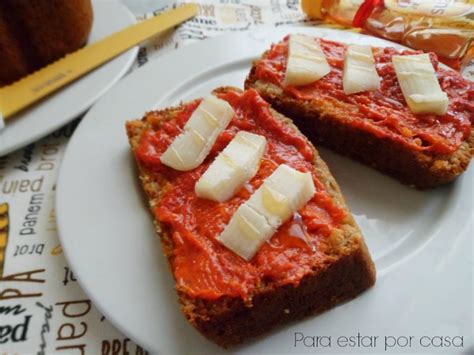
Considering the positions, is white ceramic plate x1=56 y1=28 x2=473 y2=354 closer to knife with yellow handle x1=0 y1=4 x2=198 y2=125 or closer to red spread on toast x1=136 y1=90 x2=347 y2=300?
red spread on toast x1=136 y1=90 x2=347 y2=300

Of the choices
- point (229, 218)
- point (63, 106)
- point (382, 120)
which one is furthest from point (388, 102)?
point (63, 106)

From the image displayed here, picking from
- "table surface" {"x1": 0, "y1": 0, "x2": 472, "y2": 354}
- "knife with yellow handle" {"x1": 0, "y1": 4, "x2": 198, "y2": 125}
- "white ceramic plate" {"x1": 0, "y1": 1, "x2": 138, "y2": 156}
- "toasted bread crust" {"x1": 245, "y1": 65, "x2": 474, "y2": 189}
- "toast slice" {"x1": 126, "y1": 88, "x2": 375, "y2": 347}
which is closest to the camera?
"toast slice" {"x1": 126, "y1": 88, "x2": 375, "y2": 347}

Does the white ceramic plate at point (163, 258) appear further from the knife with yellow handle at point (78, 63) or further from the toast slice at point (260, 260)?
the knife with yellow handle at point (78, 63)

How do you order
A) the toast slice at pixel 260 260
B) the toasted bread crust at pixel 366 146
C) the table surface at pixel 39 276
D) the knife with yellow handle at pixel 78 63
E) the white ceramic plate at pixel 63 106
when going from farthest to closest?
the knife with yellow handle at pixel 78 63, the white ceramic plate at pixel 63 106, the toasted bread crust at pixel 366 146, the table surface at pixel 39 276, the toast slice at pixel 260 260

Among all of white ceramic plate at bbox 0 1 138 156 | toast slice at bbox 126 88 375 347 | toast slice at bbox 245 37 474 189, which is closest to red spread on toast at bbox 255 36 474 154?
toast slice at bbox 245 37 474 189

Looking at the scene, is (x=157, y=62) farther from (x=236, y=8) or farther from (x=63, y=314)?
(x=63, y=314)

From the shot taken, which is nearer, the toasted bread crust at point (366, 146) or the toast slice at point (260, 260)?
the toast slice at point (260, 260)

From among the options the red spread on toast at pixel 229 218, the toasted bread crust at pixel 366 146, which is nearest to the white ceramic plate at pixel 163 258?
the toasted bread crust at pixel 366 146
